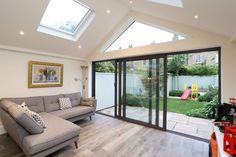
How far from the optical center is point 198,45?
283 centimetres

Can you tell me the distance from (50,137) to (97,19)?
3057 mm

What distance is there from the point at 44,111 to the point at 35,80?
0.98m

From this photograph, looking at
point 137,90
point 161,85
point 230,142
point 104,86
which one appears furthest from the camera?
point 104,86

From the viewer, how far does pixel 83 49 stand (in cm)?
457

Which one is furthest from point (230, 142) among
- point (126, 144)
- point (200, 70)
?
point (200, 70)

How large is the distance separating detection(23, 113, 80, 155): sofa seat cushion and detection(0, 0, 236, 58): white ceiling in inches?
86.1

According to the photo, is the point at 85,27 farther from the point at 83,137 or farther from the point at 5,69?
the point at 83,137

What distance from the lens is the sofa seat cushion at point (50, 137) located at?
192cm

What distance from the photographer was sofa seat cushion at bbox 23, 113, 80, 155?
1.92m

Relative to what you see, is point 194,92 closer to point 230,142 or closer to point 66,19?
point 230,142

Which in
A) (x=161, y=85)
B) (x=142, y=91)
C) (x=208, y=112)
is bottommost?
(x=208, y=112)

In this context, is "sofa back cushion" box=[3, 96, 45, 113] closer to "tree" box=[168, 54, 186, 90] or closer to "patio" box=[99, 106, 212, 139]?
"patio" box=[99, 106, 212, 139]

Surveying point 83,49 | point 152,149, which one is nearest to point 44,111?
point 83,49

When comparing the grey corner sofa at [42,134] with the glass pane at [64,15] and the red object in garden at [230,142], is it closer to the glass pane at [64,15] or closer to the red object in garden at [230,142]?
the glass pane at [64,15]
